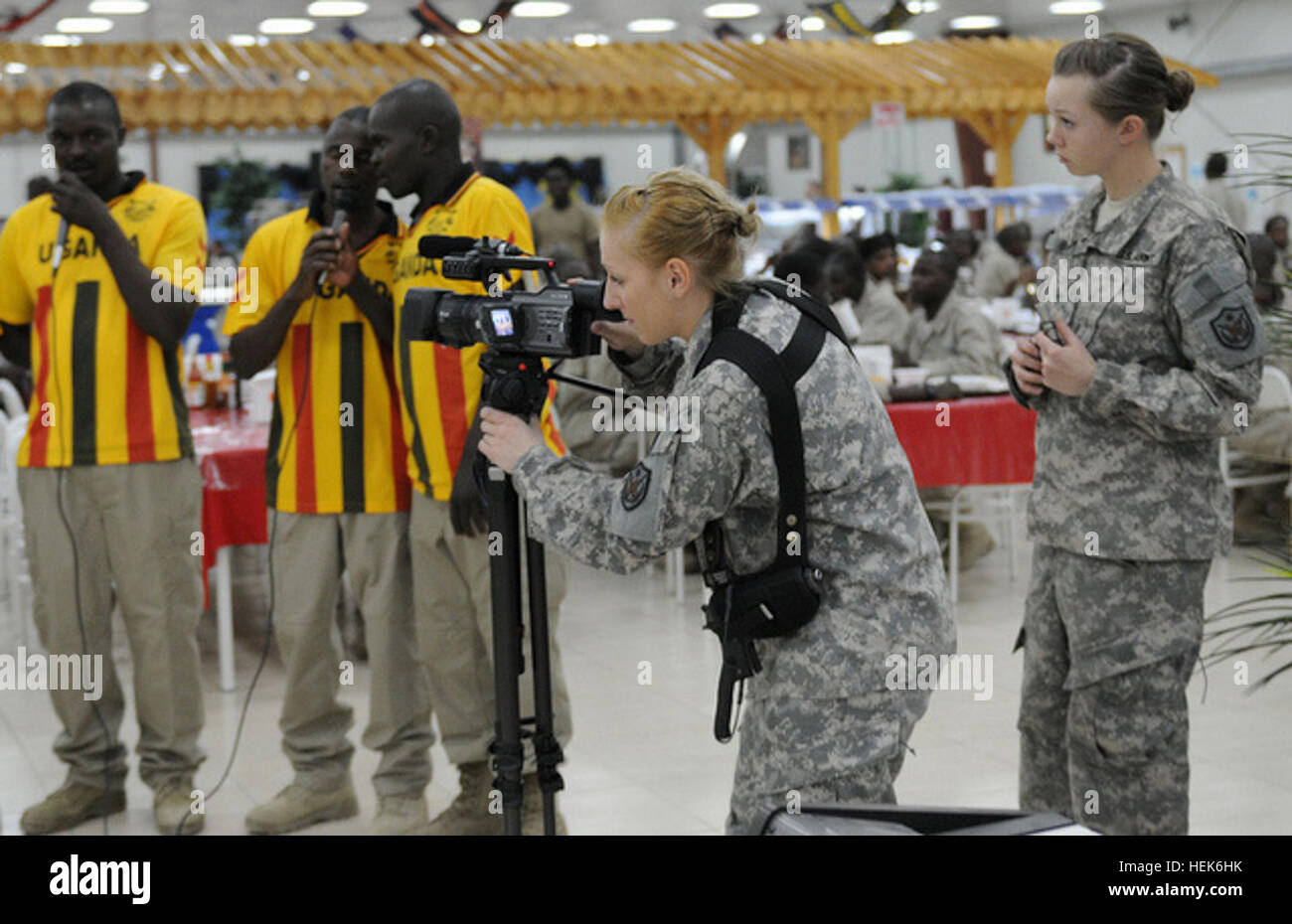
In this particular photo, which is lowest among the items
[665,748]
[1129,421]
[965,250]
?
[665,748]

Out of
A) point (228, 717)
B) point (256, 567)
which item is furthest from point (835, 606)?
point (256, 567)

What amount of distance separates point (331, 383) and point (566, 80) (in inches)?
333

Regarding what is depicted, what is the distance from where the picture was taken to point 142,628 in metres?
3.74

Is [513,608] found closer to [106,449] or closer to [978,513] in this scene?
[106,449]

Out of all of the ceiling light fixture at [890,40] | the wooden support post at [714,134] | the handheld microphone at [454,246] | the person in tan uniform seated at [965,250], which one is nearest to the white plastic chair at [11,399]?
the handheld microphone at [454,246]

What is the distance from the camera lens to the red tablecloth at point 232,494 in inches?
195

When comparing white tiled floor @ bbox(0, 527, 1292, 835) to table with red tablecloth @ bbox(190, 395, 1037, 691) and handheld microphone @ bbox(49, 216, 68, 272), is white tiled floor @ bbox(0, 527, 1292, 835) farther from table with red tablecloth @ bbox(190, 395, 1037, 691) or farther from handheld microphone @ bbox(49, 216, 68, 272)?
handheld microphone @ bbox(49, 216, 68, 272)

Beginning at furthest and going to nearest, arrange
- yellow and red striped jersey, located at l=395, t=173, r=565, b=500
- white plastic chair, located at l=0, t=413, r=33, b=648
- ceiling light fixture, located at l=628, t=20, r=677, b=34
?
ceiling light fixture, located at l=628, t=20, r=677, b=34
white plastic chair, located at l=0, t=413, r=33, b=648
yellow and red striped jersey, located at l=395, t=173, r=565, b=500

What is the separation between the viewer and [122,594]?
3.72 m

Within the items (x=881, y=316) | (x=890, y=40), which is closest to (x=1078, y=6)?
(x=890, y=40)

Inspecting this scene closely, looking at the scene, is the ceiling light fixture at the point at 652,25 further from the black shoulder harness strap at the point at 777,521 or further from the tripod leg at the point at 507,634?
the black shoulder harness strap at the point at 777,521

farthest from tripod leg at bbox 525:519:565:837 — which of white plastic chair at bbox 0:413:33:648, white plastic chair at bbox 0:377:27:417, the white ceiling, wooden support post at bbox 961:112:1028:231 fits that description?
the white ceiling

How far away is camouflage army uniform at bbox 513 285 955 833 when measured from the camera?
2.06 metres
